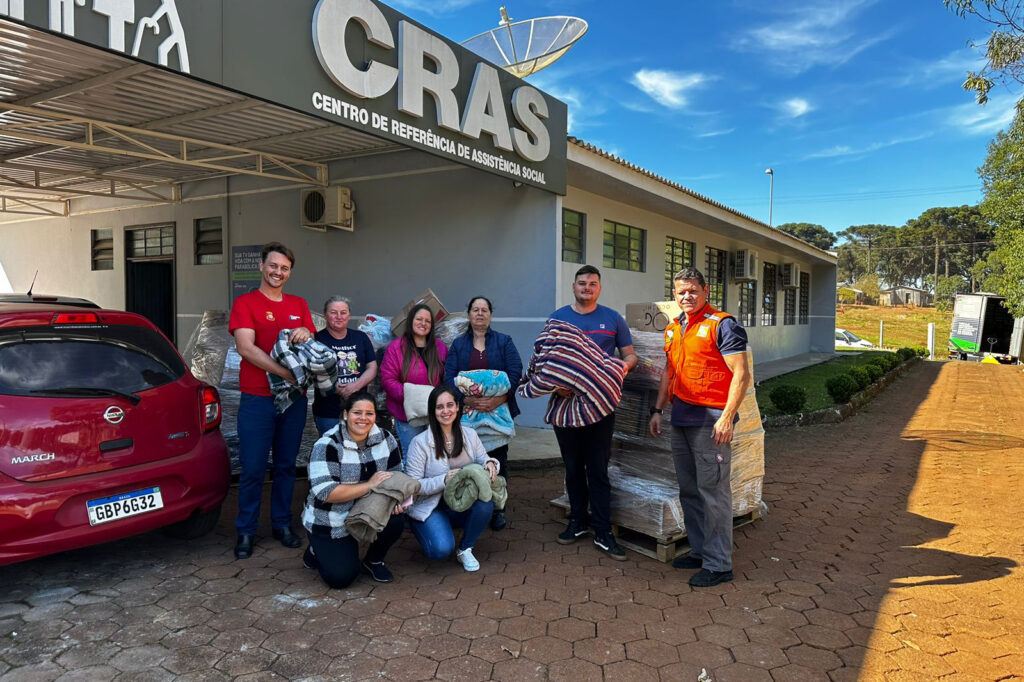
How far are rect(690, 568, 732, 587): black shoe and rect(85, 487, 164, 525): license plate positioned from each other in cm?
309

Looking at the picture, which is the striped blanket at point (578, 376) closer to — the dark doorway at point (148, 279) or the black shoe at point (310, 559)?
the black shoe at point (310, 559)

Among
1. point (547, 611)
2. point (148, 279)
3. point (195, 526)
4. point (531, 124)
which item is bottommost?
point (547, 611)

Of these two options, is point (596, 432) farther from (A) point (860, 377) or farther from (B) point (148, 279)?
(B) point (148, 279)

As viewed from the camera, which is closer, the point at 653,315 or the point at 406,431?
the point at 406,431

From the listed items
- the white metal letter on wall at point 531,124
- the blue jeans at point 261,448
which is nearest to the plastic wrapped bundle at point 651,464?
the blue jeans at point 261,448

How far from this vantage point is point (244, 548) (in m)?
3.97

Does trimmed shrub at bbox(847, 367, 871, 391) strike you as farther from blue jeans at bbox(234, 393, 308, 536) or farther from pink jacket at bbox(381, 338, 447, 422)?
blue jeans at bbox(234, 393, 308, 536)

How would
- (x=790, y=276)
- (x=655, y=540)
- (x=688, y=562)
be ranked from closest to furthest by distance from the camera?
1. (x=688, y=562)
2. (x=655, y=540)
3. (x=790, y=276)

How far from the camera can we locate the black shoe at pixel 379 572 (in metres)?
3.66

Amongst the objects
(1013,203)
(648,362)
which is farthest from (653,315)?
(1013,203)

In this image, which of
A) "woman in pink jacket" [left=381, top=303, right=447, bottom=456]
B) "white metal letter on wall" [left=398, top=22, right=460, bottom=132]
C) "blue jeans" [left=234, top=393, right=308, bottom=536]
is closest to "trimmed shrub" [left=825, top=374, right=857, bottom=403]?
"white metal letter on wall" [left=398, top=22, right=460, bottom=132]

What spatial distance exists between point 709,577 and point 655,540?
2.17ft

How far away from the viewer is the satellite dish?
334 inches

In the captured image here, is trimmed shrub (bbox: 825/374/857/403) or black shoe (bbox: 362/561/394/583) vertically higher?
trimmed shrub (bbox: 825/374/857/403)
